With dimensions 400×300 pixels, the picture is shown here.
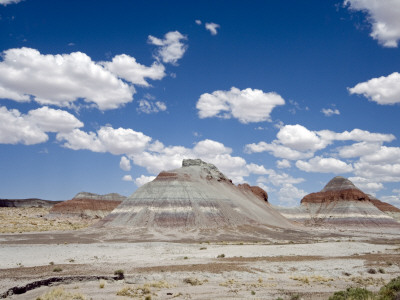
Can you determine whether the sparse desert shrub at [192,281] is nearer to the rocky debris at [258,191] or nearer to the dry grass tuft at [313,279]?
the dry grass tuft at [313,279]

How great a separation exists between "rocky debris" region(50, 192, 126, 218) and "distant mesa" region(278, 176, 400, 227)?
232 ft

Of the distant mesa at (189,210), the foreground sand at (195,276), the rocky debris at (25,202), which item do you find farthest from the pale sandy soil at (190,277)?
the rocky debris at (25,202)

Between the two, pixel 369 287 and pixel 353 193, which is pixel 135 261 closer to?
pixel 369 287

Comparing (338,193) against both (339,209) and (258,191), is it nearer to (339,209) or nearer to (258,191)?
(339,209)

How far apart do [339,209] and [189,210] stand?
240 feet

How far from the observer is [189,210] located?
87.2 m

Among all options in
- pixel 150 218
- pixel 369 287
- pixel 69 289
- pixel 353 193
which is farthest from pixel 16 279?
pixel 353 193

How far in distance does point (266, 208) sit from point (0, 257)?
88.0 metres

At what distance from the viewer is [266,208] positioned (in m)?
114

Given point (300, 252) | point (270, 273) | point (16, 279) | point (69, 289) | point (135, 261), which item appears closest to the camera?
point (69, 289)

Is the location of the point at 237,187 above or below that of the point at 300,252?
above

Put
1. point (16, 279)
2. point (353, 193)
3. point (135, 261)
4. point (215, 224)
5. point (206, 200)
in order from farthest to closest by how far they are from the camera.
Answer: point (353, 193) < point (206, 200) < point (215, 224) < point (135, 261) < point (16, 279)

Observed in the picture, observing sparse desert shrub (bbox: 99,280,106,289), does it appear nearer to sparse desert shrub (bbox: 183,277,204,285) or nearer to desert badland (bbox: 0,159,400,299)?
desert badland (bbox: 0,159,400,299)

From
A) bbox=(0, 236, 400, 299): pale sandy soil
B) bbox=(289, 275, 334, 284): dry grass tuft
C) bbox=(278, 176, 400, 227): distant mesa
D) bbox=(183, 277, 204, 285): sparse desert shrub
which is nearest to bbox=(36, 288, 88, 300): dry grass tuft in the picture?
bbox=(0, 236, 400, 299): pale sandy soil
